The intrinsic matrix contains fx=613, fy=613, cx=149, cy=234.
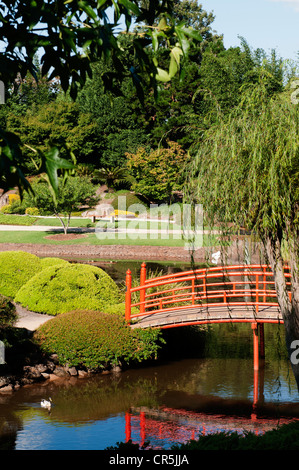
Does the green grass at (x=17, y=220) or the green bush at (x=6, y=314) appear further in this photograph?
the green grass at (x=17, y=220)

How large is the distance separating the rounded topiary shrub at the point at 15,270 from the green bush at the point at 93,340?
4977mm

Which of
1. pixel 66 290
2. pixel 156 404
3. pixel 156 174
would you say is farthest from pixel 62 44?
pixel 156 174

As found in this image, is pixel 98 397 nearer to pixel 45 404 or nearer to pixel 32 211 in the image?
pixel 45 404

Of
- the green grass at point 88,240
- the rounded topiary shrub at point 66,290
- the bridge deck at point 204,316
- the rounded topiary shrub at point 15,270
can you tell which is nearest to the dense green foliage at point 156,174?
the green grass at point 88,240

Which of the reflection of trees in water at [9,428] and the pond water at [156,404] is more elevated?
the reflection of trees in water at [9,428]

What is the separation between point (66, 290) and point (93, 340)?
3.56 m

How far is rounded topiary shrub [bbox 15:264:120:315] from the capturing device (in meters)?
18.2

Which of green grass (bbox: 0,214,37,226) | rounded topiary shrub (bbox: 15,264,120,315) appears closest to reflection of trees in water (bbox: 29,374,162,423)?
rounded topiary shrub (bbox: 15,264,120,315)

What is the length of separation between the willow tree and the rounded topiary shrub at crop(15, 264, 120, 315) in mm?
9802

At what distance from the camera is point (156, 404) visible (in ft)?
44.4

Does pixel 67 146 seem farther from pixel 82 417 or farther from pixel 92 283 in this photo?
pixel 92 283

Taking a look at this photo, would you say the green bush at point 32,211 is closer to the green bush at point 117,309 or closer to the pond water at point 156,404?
the green bush at point 117,309

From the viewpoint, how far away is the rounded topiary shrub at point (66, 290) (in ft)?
59.6

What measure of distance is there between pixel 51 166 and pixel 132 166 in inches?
2129
